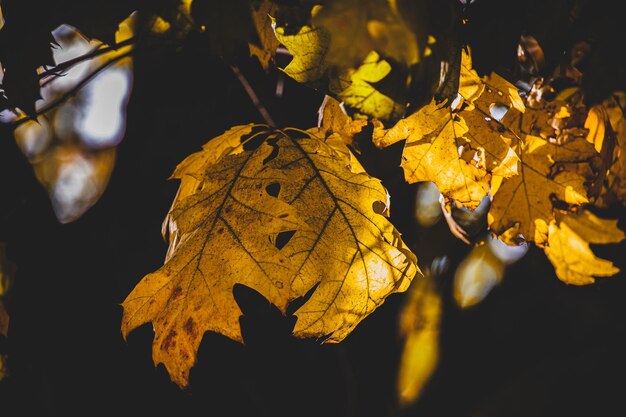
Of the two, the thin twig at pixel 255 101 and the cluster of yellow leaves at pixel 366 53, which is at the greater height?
the cluster of yellow leaves at pixel 366 53

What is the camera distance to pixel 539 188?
1121mm

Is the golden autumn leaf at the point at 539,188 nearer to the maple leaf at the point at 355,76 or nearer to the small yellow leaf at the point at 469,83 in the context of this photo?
the small yellow leaf at the point at 469,83

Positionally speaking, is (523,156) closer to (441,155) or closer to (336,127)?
(441,155)

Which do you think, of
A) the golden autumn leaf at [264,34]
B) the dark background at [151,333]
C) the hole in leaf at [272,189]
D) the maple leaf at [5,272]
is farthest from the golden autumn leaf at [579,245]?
the maple leaf at [5,272]

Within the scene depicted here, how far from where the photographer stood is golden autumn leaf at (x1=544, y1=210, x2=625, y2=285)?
1.35 metres

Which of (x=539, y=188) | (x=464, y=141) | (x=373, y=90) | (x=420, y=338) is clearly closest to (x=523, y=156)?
(x=539, y=188)

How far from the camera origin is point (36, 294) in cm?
183

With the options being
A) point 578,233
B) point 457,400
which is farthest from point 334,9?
point 457,400

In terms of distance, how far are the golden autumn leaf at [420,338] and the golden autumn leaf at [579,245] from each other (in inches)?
36.2

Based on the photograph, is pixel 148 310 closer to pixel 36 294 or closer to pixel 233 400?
pixel 233 400

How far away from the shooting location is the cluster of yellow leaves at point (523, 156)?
3.19 ft

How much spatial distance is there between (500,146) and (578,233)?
65 centimetres

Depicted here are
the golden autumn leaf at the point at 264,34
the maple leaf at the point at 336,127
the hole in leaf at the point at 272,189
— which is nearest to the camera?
the golden autumn leaf at the point at 264,34

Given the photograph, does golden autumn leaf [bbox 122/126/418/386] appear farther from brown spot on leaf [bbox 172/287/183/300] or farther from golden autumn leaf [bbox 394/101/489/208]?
golden autumn leaf [bbox 394/101/489/208]
